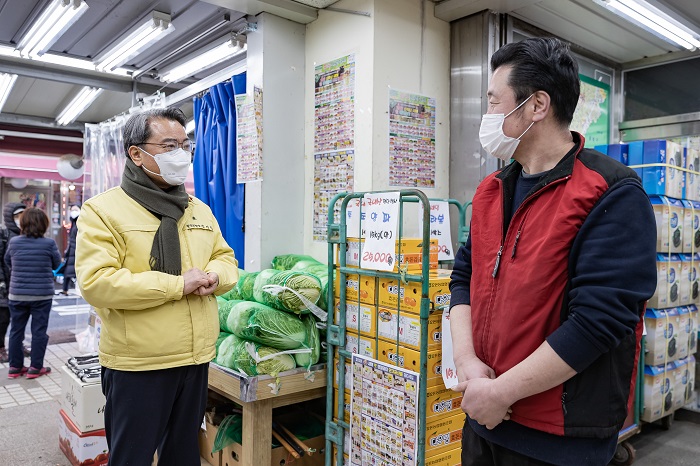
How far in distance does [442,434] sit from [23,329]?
445 centimetres

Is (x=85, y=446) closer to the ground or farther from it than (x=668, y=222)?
closer to the ground

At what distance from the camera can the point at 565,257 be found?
1.20 m

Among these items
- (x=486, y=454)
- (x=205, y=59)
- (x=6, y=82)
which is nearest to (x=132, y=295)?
(x=486, y=454)

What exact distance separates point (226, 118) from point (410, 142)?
4.85 feet

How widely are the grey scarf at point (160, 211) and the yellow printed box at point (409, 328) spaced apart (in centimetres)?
100

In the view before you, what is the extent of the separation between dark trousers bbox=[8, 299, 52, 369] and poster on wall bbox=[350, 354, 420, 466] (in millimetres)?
3843

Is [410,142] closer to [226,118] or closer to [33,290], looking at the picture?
[226,118]

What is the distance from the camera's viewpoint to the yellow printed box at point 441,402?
2.34 m

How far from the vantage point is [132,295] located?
1.86 meters

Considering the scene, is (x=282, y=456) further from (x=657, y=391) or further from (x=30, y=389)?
(x=30, y=389)

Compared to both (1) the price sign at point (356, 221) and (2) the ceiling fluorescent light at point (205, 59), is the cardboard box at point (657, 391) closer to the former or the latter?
(1) the price sign at point (356, 221)

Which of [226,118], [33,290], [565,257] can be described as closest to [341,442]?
[565,257]

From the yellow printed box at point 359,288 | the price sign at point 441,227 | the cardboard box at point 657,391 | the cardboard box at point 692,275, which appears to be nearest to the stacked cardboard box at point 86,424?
the yellow printed box at point 359,288

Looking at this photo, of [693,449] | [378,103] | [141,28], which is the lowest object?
[693,449]
